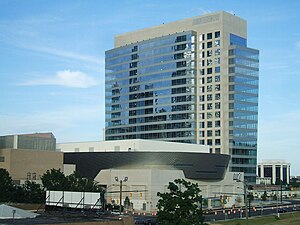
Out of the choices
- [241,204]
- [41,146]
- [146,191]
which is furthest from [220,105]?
[41,146]

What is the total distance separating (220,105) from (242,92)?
9746 millimetres

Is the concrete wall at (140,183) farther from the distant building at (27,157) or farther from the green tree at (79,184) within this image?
the distant building at (27,157)

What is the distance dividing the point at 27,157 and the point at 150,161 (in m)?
34.2

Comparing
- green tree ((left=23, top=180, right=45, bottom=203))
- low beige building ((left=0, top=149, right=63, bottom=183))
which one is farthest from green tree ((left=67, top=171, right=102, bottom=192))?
low beige building ((left=0, top=149, right=63, bottom=183))

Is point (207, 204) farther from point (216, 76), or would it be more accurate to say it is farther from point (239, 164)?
point (216, 76)

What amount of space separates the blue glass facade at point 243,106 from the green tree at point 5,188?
94.2 m

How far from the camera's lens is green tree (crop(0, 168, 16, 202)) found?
104 metres

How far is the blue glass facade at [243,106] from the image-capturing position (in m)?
183

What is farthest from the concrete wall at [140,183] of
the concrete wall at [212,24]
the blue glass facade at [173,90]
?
the concrete wall at [212,24]

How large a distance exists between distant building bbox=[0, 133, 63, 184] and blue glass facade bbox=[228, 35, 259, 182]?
2863 inches

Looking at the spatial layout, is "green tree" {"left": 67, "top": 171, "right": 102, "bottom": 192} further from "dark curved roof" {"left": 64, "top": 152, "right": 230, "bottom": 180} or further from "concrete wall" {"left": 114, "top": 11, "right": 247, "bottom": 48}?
"concrete wall" {"left": 114, "top": 11, "right": 247, "bottom": 48}

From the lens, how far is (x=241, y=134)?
185875mm

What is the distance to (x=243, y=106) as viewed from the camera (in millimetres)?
186500

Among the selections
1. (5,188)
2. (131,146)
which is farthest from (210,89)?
(5,188)
